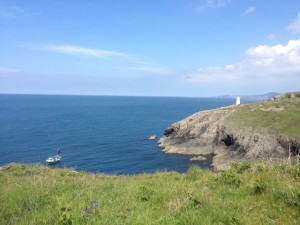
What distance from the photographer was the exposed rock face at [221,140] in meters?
77.6

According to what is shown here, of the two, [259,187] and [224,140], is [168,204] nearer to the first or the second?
[259,187]

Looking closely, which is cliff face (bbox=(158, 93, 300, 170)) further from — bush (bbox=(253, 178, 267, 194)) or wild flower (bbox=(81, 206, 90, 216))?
wild flower (bbox=(81, 206, 90, 216))

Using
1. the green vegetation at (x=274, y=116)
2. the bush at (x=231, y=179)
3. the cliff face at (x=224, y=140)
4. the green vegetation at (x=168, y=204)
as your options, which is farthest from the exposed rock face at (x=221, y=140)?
the green vegetation at (x=168, y=204)

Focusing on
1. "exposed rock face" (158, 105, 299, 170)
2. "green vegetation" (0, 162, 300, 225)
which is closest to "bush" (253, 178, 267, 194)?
"green vegetation" (0, 162, 300, 225)

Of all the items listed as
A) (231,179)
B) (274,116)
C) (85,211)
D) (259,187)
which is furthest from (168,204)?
A: (274,116)

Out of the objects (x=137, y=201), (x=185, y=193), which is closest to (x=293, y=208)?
(x=185, y=193)

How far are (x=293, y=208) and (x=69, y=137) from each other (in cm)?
11571

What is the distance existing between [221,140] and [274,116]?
17.3m

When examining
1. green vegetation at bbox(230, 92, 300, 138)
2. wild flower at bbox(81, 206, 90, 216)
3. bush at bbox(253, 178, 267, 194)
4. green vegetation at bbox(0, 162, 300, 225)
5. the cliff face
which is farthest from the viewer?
green vegetation at bbox(230, 92, 300, 138)

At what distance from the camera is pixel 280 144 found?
253 feet

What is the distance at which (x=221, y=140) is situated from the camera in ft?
311

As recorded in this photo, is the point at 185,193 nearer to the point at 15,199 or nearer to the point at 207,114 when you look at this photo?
the point at 15,199

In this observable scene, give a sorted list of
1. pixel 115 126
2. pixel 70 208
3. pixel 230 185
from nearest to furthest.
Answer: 1. pixel 70 208
2. pixel 230 185
3. pixel 115 126

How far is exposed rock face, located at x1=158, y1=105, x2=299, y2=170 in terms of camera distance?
3056 inches
